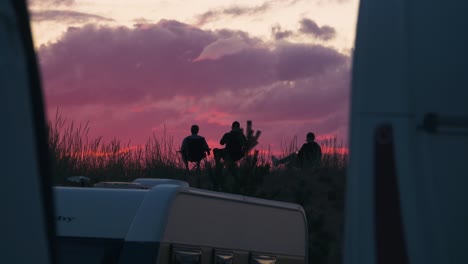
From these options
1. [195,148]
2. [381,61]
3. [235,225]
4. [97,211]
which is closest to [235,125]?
[195,148]

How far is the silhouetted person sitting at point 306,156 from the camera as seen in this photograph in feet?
80.9

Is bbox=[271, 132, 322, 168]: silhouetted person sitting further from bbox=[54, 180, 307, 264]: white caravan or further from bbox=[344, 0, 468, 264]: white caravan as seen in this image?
bbox=[344, 0, 468, 264]: white caravan

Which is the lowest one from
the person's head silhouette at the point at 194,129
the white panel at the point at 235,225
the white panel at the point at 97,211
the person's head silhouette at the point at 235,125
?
→ the person's head silhouette at the point at 194,129

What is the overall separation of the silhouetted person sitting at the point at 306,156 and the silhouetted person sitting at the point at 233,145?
8.01 ft

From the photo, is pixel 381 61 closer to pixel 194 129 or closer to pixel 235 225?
pixel 235 225

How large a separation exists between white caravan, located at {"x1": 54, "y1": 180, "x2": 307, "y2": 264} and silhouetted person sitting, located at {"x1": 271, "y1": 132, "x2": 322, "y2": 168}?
48.3ft

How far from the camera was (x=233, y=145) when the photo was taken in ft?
70.4

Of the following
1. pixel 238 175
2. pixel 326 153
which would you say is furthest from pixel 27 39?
pixel 326 153

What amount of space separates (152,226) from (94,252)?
50 centimetres

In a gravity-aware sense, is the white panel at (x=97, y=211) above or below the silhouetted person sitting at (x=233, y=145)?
above

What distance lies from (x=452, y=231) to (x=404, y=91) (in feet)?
1.68

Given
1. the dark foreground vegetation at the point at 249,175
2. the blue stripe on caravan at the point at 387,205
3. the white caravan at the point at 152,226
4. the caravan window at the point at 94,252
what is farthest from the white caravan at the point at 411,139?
the dark foreground vegetation at the point at 249,175

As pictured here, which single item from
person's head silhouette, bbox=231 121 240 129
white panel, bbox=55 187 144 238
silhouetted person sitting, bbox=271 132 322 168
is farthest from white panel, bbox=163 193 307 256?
silhouetted person sitting, bbox=271 132 322 168

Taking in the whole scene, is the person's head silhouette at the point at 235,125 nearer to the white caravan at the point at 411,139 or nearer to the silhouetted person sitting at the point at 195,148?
the silhouetted person sitting at the point at 195,148
